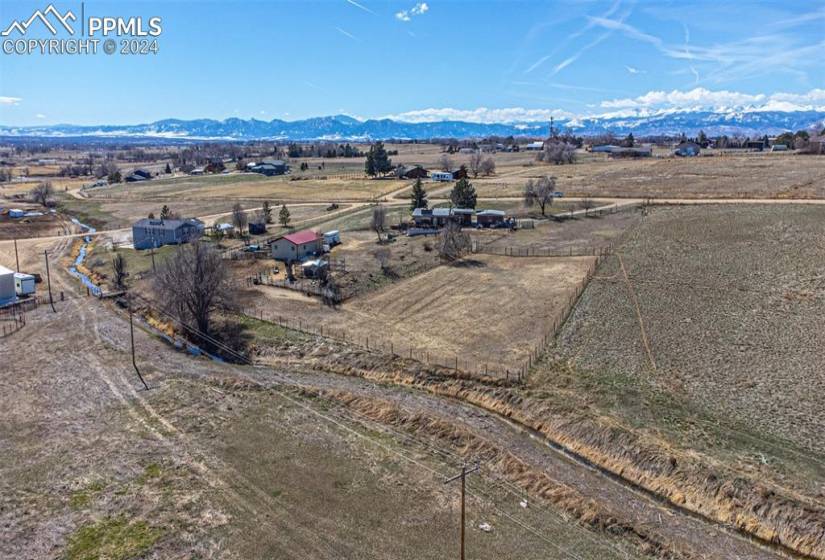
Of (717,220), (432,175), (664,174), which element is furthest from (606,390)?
(432,175)

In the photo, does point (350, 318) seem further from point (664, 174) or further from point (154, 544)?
point (664, 174)

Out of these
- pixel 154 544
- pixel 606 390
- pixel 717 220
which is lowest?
pixel 154 544

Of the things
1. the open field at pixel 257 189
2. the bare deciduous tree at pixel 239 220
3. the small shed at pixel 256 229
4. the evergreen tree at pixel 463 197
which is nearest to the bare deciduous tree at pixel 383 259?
the small shed at pixel 256 229

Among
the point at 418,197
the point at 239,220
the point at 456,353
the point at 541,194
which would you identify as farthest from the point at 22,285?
the point at 541,194

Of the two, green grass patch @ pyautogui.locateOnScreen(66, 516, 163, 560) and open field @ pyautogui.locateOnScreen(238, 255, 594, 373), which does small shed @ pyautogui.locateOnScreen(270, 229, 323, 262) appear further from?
green grass patch @ pyautogui.locateOnScreen(66, 516, 163, 560)

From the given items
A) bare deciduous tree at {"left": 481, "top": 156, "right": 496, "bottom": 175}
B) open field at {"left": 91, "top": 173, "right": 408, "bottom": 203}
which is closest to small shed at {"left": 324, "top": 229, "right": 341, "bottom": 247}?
open field at {"left": 91, "top": 173, "right": 408, "bottom": 203}
